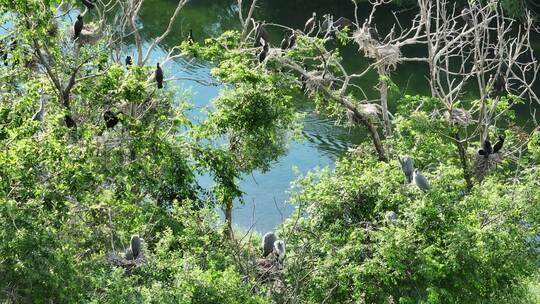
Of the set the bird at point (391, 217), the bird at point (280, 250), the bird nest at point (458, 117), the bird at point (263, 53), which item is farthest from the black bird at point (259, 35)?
the bird at point (280, 250)

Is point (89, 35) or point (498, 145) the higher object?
point (89, 35)

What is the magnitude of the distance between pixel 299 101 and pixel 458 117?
10827 millimetres

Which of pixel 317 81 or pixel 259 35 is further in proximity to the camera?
pixel 259 35

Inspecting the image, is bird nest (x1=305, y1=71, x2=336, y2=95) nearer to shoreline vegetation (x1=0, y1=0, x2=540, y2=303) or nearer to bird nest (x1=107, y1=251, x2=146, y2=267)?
shoreline vegetation (x1=0, y1=0, x2=540, y2=303)

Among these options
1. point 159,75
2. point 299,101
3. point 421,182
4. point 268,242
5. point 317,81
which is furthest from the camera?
point 299,101

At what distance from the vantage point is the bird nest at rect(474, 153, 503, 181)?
12492 millimetres

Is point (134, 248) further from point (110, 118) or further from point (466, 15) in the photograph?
point (466, 15)

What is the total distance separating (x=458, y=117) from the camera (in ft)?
43.2

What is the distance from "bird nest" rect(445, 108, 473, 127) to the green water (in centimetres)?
322

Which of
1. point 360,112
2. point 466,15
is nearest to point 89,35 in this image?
point 360,112

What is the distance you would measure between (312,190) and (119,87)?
2.95 metres

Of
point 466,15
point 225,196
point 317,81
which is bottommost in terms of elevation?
point 225,196

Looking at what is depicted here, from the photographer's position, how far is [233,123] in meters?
12.8

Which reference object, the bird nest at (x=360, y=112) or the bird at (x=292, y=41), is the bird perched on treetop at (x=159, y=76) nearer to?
the bird at (x=292, y=41)
